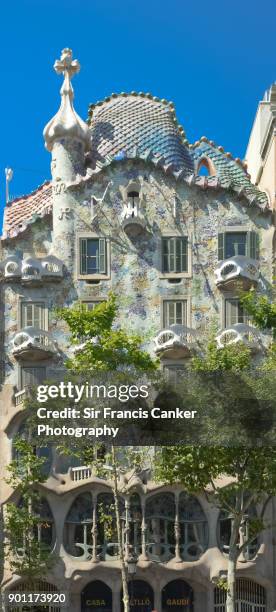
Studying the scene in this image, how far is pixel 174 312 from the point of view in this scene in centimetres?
6731

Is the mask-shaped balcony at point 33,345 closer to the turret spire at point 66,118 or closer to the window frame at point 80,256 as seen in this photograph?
the window frame at point 80,256

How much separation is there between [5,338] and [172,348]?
25.4 feet

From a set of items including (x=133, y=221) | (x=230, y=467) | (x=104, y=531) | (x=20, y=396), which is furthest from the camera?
(x=133, y=221)

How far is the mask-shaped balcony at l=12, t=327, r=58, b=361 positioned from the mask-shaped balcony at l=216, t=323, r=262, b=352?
7493mm

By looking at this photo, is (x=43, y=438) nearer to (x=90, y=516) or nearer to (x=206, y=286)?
(x=90, y=516)

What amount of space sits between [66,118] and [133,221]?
6.12 m

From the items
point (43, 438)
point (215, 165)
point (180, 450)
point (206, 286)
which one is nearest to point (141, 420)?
point (180, 450)

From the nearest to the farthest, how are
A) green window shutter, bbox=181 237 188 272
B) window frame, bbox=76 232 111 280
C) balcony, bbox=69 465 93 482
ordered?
balcony, bbox=69 465 93 482 → window frame, bbox=76 232 111 280 → green window shutter, bbox=181 237 188 272

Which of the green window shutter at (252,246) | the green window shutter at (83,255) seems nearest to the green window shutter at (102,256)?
the green window shutter at (83,255)

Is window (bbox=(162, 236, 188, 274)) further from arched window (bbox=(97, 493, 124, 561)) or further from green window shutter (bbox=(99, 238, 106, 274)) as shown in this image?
arched window (bbox=(97, 493, 124, 561))

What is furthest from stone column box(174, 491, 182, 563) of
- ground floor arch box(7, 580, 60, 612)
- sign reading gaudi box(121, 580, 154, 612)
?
ground floor arch box(7, 580, 60, 612)

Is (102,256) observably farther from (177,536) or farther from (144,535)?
(177,536)

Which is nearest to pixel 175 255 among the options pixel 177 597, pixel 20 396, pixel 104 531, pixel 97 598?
pixel 20 396

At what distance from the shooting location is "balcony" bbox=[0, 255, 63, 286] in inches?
2648
